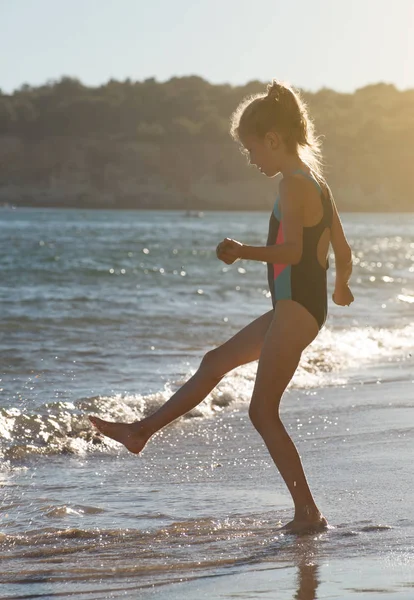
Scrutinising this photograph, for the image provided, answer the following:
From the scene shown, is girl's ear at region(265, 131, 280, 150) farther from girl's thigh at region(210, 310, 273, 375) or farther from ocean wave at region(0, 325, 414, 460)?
ocean wave at region(0, 325, 414, 460)

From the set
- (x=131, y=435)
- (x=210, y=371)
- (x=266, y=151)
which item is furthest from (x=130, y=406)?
(x=266, y=151)

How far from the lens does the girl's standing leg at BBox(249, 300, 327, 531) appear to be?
4.06m

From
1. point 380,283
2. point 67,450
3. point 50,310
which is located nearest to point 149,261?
point 380,283

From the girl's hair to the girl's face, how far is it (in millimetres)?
23

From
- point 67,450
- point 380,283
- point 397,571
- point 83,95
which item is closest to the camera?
point 397,571

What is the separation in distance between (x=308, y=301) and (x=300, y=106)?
77cm

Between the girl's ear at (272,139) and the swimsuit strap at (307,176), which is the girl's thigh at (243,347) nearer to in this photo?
the swimsuit strap at (307,176)

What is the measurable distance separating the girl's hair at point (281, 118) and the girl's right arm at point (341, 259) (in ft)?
0.72

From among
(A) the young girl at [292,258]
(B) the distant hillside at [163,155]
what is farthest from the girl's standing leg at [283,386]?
(B) the distant hillside at [163,155]

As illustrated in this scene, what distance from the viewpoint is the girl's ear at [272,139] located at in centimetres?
408

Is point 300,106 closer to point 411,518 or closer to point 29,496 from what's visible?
point 411,518

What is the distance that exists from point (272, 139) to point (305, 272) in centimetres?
54

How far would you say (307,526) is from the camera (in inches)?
157

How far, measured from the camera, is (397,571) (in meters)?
3.30
